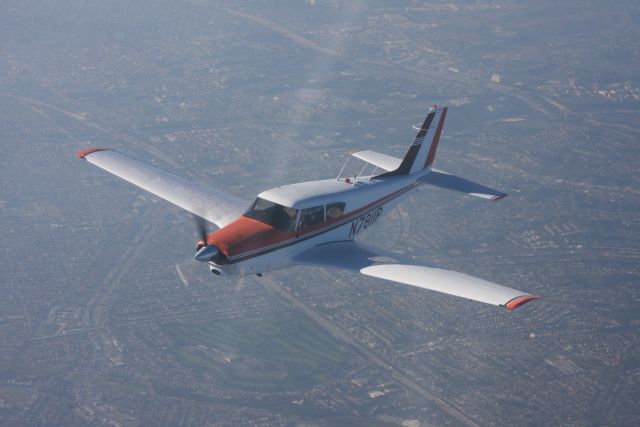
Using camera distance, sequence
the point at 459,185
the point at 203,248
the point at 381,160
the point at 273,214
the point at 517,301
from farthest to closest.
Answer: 1. the point at 381,160
2. the point at 459,185
3. the point at 273,214
4. the point at 203,248
5. the point at 517,301

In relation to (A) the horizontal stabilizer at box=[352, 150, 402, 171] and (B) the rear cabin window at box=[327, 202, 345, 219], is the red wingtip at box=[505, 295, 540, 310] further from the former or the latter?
(A) the horizontal stabilizer at box=[352, 150, 402, 171]

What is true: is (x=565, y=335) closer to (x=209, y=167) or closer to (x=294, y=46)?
(x=209, y=167)

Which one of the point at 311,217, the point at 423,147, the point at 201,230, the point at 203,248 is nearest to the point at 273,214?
the point at 311,217

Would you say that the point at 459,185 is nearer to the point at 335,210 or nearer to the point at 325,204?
the point at 335,210

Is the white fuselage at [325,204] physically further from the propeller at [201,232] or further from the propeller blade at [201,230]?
the propeller blade at [201,230]

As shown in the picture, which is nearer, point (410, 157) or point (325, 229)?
point (325, 229)
